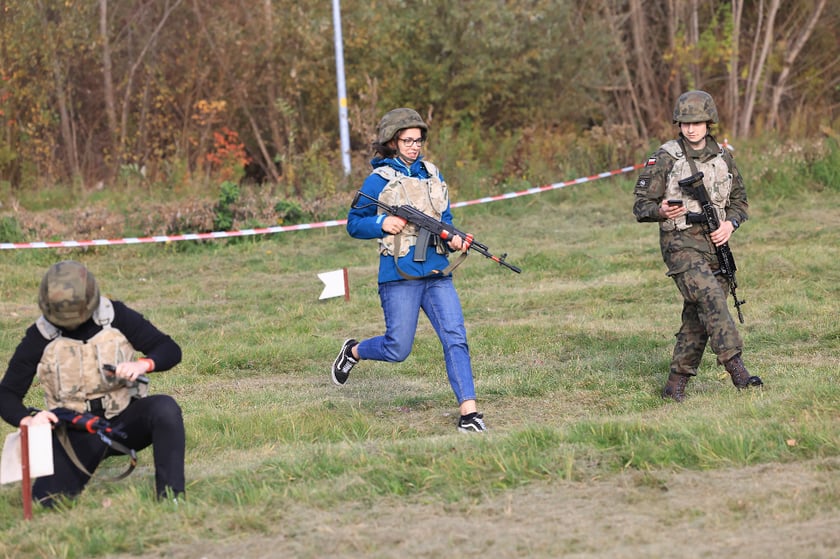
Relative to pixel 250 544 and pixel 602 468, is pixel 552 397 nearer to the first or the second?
pixel 602 468

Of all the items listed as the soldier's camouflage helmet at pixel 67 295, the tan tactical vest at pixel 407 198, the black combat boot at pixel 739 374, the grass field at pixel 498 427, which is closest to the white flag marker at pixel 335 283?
the grass field at pixel 498 427

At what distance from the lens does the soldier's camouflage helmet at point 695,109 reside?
7.35 meters

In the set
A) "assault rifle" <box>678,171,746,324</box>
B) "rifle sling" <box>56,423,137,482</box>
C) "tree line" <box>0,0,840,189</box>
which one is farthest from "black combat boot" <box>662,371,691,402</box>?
"tree line" <box>0,0,840,189</box>

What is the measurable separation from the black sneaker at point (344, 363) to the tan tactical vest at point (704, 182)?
228 cm

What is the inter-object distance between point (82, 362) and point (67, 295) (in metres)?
0.36

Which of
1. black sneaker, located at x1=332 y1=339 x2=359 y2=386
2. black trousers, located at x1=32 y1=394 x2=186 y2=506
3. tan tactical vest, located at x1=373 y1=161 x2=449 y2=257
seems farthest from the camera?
black sneaker, located at x1=332 y1=339 x2=359 y2=386

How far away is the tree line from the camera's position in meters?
21.2

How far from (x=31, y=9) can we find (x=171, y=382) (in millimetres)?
13580

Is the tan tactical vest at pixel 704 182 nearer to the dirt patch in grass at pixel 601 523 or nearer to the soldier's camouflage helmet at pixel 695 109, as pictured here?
the soldier's camouflage helmet at pixel 695 109

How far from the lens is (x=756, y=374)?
26.8ft

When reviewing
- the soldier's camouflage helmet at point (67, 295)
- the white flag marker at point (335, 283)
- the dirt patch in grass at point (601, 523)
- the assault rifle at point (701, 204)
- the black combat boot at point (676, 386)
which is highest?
the assault rifle at point (701, 204)

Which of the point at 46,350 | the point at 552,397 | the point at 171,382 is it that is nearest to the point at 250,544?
the point at 46,350

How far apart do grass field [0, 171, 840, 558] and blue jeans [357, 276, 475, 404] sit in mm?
419

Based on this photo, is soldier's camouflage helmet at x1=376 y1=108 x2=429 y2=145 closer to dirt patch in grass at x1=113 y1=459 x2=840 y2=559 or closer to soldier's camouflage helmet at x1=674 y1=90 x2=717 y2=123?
soldier's camouflage helmet at x1=674 y1=90 x2=717 y2=123
